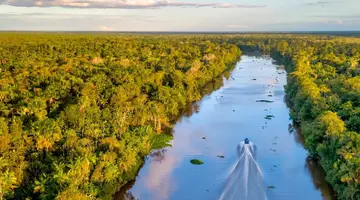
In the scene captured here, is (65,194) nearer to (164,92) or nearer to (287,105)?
(164,92)

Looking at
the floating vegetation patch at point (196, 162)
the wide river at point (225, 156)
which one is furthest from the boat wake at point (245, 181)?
the floating vegetation patch at point (196, 162)

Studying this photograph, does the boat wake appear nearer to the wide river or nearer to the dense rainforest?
the wide river

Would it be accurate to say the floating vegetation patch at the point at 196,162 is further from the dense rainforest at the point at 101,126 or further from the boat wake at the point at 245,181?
the dense rainforest at the point at 101,126


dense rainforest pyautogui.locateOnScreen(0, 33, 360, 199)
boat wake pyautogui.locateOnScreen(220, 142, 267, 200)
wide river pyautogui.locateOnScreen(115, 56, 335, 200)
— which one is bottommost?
wide river pyautogui.locateOnScreen(115, 56, 335, 200)

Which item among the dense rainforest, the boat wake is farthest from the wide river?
the dense rainforest

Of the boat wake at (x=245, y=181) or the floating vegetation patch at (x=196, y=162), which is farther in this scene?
the floating vegetation patch at (x=196, y=162)
